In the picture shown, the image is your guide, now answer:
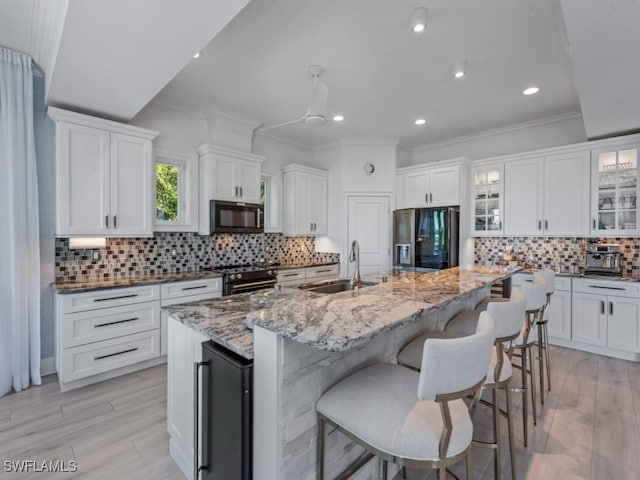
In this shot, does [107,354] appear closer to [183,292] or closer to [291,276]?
[183,292]

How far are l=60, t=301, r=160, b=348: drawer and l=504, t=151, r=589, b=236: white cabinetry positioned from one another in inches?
174

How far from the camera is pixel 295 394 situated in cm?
121

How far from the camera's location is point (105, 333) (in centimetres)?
280

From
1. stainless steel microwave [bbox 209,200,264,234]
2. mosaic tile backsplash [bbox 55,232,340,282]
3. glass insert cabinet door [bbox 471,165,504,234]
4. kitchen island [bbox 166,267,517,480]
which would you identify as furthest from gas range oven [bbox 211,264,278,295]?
glass insert cabinet door [bbox 471,165,504,234]

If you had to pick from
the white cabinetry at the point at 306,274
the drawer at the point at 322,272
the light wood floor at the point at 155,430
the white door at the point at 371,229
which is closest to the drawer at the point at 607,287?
the light wood floor at the point at 155,430

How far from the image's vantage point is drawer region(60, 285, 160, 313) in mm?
2632

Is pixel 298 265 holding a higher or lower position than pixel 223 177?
lower

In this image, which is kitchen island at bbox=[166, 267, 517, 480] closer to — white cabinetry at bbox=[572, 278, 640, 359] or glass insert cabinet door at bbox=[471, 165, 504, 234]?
white cabinetry at bbox=[572, 278, 640, 359]

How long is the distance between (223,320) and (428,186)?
3.97 meters

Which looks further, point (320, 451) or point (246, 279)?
point (246, 279)

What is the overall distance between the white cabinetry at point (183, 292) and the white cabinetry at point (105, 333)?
50 millimetres

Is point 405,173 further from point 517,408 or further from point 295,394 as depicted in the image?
point 295,394

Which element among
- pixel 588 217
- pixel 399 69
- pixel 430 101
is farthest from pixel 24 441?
pixel 588 217

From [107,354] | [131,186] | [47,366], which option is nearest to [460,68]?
[131,186]
